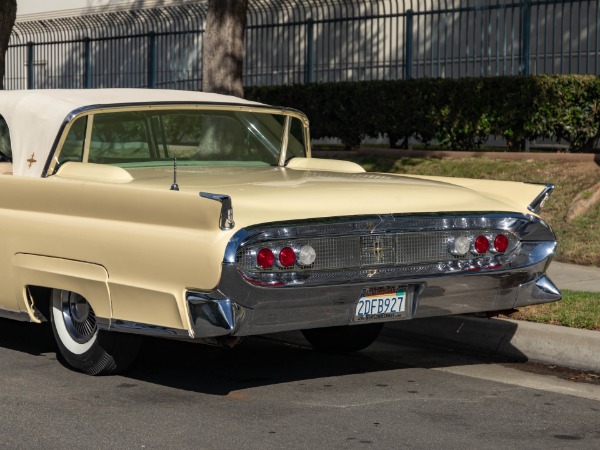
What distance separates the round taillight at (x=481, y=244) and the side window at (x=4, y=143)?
3162mm

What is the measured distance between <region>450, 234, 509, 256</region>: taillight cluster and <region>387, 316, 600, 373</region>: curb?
117 cm

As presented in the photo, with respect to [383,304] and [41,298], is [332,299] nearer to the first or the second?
[383,304]

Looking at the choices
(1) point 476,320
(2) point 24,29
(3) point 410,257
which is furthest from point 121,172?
(2) point 24,29

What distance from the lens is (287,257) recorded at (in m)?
6.37

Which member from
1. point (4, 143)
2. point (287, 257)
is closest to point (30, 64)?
point (4, 143)

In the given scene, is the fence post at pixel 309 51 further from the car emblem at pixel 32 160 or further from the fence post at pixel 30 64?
the car emblem at pixel 32 160

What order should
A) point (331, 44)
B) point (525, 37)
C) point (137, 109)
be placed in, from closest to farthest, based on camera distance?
point (137, 109) < point (525, 37) < point (331, 44)

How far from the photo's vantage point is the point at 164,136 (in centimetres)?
812

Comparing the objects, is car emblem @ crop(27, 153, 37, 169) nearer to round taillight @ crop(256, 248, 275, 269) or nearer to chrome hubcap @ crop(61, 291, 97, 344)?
chrome hubcap @ crop(61, 291, 97, 344)

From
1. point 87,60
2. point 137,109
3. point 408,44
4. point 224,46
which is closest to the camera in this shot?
point 137,109

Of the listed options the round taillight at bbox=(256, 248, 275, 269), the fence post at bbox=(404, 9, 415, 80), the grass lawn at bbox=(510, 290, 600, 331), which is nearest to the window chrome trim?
the round taillight at bbox=(256, 248, 275, 269)

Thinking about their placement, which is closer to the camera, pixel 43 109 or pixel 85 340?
pixel 85 340

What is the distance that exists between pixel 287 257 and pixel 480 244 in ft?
4.26

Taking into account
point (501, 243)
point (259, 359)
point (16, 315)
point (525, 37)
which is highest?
point (525, 37)
